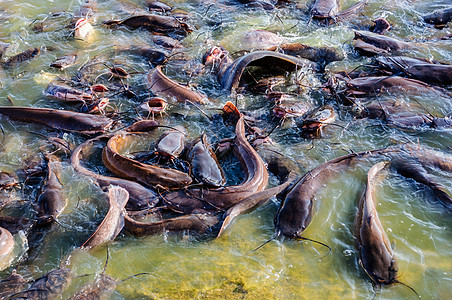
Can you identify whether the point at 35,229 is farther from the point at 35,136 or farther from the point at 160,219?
the point at 35,136

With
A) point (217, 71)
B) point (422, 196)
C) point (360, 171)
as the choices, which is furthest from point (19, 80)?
point (422, 196)

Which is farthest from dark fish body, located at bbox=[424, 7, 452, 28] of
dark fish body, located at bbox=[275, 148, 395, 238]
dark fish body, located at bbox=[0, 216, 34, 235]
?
dark fish body, located at bbox=[0, 216, 34, 235]

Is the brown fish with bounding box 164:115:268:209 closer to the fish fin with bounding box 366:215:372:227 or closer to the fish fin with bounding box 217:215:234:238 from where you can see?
the fish fin with bounding box 217:215:234:238

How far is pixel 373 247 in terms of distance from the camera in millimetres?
2742

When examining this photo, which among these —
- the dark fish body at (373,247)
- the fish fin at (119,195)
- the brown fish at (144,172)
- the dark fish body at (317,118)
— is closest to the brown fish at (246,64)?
the dark fish body at (317,118)

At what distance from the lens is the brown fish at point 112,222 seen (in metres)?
2.92

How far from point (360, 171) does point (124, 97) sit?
2746mm

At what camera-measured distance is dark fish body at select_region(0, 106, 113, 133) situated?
4.03m

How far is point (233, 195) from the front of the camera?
10.5ft

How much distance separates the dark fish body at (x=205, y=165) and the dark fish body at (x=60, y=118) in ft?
3.46

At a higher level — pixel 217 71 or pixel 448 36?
pixel 448 36

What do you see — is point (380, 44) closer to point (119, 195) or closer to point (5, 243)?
point (119, 195)

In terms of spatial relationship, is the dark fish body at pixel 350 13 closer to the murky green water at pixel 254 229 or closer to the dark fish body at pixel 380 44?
the dark fish body at pixel 380 44

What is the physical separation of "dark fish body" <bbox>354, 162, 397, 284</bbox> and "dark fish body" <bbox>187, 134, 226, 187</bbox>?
1.15 m
